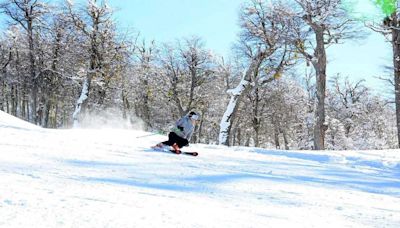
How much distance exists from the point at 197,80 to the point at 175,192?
Result: 3537 centimetres

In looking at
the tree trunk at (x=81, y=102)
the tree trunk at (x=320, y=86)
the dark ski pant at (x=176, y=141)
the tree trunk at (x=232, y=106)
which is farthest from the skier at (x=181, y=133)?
the tree trunk at (x=81, y=102)

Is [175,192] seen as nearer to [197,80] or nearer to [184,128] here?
[184,128]

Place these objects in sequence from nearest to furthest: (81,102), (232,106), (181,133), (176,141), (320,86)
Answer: (176,141) → (181,133) → (320,86) → (232,106) → (81,102)

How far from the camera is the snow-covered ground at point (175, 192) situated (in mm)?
4094

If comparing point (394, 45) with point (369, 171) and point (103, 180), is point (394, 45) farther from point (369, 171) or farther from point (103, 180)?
point (103, 180)

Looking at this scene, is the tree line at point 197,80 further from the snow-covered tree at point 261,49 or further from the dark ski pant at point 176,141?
the dark ski pant at point 176,141

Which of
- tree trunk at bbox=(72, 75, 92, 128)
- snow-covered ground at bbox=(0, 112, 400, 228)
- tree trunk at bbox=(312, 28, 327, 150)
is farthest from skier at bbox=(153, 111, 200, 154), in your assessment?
tree trunk at bbox=(72, 75, 92, 128)

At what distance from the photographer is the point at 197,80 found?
1606 inches

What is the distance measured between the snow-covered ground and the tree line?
11.1 metres

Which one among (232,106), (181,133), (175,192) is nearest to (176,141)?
(181,133)

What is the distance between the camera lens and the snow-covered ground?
409 cm

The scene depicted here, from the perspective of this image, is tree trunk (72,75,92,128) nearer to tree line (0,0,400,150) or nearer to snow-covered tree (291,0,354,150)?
tree line (0,0,400,150)

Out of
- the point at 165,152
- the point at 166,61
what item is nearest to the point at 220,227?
the point at 165,152

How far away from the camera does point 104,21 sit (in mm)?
31578
